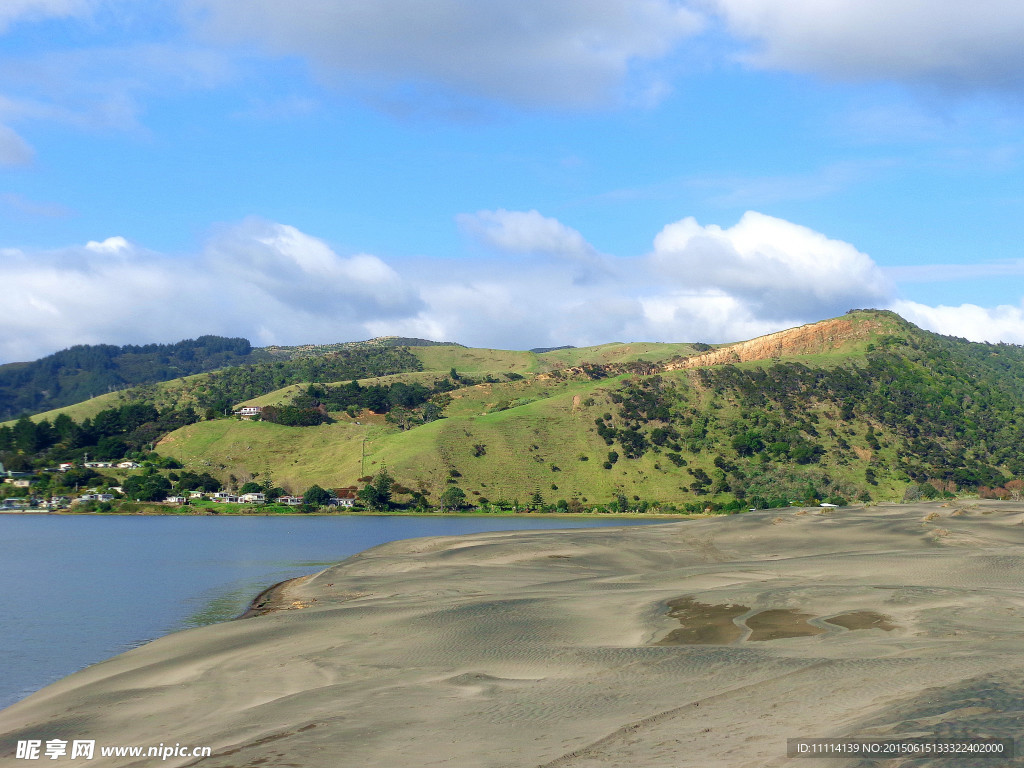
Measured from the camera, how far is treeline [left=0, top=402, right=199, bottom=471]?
16750 cm

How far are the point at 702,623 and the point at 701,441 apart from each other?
12049cm

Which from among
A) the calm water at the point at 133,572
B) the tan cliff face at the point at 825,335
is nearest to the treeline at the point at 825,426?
the tan cliff face at the point at 825,335

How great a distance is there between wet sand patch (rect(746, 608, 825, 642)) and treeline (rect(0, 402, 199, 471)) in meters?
160

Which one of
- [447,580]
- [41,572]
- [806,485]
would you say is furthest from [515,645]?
[806,485]

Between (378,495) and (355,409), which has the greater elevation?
(355,409)

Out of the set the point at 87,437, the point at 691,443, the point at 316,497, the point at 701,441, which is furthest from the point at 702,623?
the point at 87,437

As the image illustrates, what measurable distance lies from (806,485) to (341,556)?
81.3m

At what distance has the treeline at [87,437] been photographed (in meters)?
168

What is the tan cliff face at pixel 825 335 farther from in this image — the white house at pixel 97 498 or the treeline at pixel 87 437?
the white house at pixel 97 498

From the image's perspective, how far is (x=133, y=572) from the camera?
183ft

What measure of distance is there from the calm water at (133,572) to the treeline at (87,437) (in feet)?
172

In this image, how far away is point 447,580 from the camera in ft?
135

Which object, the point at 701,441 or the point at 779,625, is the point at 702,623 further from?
the point at 701,441

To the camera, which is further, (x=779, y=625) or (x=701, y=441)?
(x=701, y=441)
